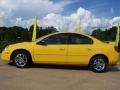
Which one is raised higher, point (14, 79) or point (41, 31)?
point (41, 31)

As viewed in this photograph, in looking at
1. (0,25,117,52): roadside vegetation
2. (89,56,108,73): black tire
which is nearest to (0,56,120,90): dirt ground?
(89,56,108,73): black tire

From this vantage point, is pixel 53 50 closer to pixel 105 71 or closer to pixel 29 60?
pixel 29 60

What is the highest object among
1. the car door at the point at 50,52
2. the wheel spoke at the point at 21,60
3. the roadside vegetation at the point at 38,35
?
the roadside vegetation at the point at 38,35

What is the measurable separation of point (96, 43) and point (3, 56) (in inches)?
144

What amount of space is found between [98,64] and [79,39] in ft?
3.99

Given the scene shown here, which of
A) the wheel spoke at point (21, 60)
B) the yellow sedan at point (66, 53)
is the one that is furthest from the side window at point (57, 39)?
the wheel spoke at point (21, 60)

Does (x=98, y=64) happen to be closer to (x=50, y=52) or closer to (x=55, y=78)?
(x=50, y=52)

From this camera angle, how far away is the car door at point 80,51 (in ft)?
40.7

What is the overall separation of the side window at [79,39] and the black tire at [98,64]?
70 cm

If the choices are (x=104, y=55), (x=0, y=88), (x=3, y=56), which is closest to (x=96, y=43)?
(x=104, y=55)

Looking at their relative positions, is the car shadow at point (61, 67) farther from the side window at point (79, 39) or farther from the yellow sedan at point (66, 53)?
the side window at point (79, 39)

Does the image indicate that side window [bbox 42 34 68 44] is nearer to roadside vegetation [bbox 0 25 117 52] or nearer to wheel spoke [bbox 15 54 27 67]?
wheel spoke [bbox 15 54 27 67]

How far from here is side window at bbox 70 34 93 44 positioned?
1256cm

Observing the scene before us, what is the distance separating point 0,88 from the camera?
8516mm
